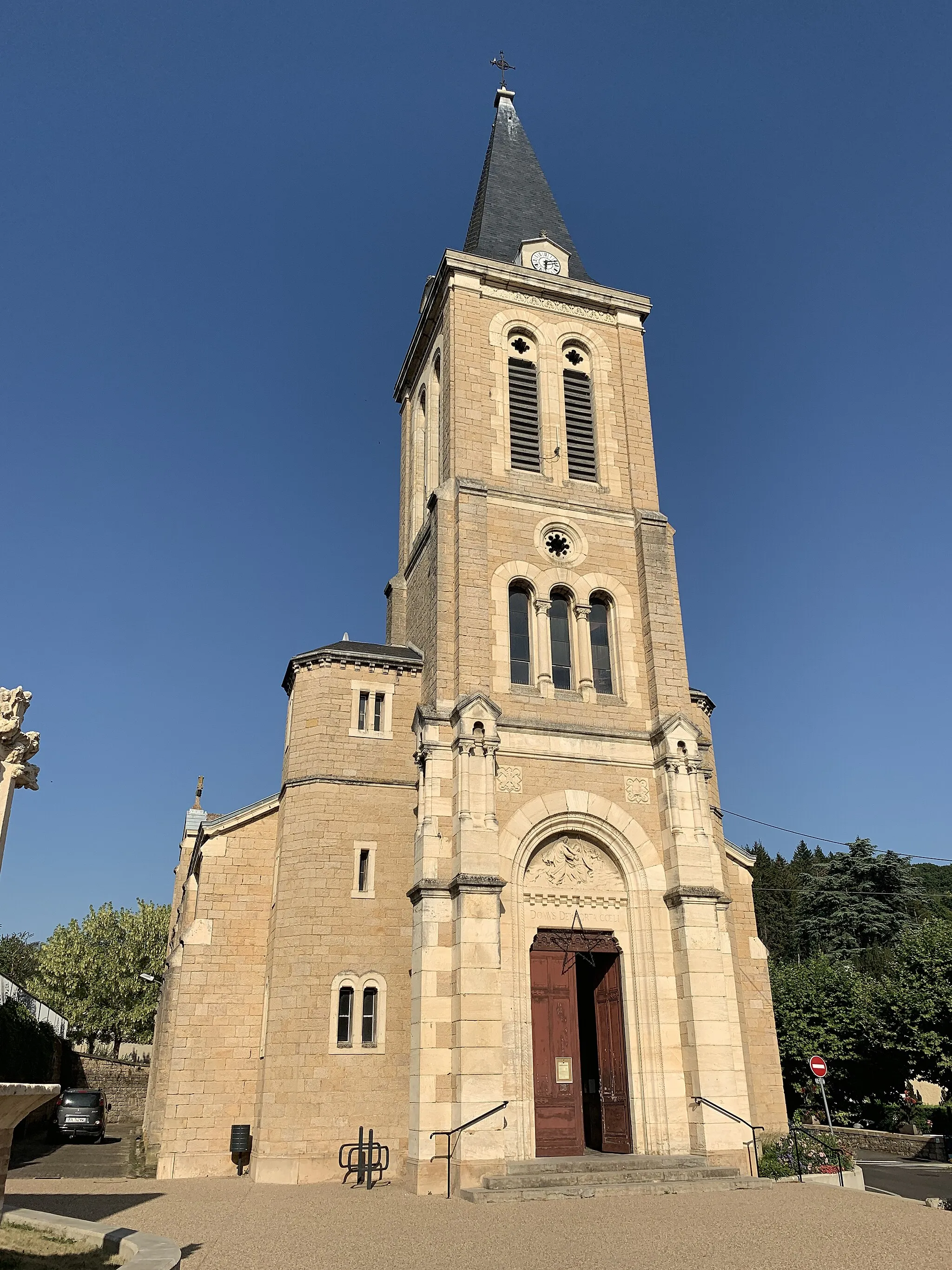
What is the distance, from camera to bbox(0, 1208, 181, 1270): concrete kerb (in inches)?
320

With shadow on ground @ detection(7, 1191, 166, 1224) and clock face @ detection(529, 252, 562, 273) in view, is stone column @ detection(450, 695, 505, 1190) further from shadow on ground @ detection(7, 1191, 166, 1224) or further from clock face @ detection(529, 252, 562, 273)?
clock face @ detection(529, 252, 562, 273)

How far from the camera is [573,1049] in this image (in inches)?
725

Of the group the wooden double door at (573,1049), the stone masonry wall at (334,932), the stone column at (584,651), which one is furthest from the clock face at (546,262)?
the wooden double door at (573,1049)

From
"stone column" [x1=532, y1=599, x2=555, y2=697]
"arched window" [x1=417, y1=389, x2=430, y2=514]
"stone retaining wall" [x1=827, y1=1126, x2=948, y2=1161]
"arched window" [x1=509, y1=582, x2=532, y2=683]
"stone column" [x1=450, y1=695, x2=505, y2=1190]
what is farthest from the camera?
"arched window" [x1=417, y1=389, x2=430, y2=514]

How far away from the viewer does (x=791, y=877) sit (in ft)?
236

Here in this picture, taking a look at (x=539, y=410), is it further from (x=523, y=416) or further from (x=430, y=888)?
(x=430, y=888)

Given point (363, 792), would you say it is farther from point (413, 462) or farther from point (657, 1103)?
point (413, 462)

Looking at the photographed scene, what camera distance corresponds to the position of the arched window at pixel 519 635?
21484 mm

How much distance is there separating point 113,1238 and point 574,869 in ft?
39.1

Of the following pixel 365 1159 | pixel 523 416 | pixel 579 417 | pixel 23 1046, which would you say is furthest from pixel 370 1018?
pixel 23 1046

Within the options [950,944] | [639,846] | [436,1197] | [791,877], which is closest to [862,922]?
[791,877]

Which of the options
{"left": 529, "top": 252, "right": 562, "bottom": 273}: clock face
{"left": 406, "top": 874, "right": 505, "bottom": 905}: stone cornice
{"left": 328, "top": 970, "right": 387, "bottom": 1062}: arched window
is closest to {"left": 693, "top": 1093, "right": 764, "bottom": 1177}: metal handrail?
{"left": 406, "top": 874, "right": 505, "bottom": 905}: stone cornice

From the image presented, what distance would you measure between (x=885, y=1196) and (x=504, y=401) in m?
19.3

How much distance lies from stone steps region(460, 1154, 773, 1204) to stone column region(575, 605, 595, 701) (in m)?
9.44
